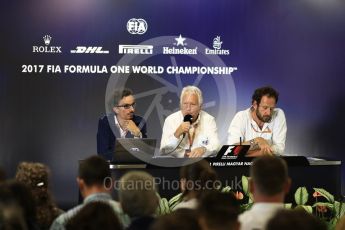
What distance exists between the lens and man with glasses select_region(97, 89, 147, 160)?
22.2 feet

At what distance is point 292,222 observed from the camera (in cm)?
222

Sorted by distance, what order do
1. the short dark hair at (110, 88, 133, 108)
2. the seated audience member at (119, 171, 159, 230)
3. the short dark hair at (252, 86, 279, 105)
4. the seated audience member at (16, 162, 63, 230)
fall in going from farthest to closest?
1. the short dark hair at (252, 86, 279, 105)
2. the short dark hair at (110, 88, 133, 108)
3. the seated audience member at (16, 162, 63, 230)
4. the seated audience member at (119, 171, 159, 230)

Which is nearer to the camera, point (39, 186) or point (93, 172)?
point (93, 172)

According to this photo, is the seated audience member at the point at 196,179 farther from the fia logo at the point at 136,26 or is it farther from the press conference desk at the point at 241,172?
the fia logo at the point at 136,26

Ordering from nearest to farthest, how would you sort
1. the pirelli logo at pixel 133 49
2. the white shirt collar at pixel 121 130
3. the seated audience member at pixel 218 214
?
the seated audience member at pixel 218 214, the white shirt collar at pixel 121 130, the pirelli logo at pixel 133 49

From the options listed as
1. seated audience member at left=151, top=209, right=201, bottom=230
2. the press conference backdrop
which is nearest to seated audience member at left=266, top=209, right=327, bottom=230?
seated audience member at left=151, top=209, right=201, bottom=230

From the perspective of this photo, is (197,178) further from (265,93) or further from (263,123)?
(263,123)

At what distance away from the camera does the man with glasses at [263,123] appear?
7.14m

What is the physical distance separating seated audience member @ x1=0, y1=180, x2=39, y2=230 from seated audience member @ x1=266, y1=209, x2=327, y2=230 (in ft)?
4.14

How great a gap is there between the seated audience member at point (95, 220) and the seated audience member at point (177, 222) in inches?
9.8

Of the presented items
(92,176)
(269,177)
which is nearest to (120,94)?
(92,176)

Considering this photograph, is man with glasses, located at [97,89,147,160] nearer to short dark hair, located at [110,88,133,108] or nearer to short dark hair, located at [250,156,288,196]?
short dark hair, located at [110,88,133,108]

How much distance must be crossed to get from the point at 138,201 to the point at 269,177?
71cm

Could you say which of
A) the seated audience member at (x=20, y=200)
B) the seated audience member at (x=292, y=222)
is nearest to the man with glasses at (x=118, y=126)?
the seated audience member at (x=20, y=200)
